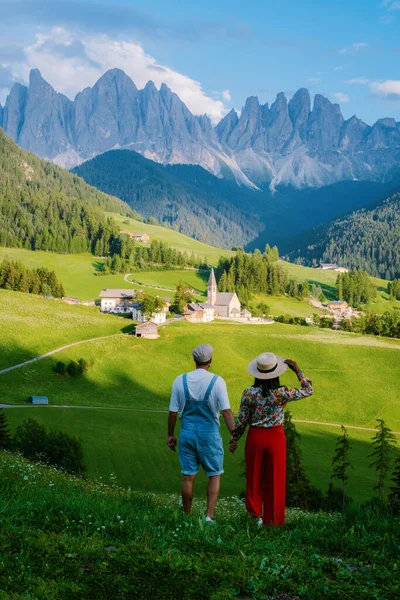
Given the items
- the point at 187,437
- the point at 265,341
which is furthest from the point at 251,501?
the point at 265,341

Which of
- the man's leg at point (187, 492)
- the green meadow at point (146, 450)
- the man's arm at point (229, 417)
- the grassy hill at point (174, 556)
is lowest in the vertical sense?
the green meadow at point (146, 450)

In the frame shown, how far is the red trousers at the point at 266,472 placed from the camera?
10.6m

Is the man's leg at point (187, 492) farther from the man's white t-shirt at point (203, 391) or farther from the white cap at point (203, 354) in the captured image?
the white cap at point (203, 354)

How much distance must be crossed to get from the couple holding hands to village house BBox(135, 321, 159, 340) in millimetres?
82555

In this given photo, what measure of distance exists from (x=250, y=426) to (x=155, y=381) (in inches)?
2675

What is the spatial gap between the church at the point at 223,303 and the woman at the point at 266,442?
126m

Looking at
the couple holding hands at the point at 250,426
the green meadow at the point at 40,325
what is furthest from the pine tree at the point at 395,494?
the green meadow at the point at 40,325

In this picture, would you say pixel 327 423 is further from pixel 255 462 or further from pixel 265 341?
pixel 255 462

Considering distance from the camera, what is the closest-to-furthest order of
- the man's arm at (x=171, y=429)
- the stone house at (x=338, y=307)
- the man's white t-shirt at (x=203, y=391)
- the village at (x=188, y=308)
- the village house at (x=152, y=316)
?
the man's white t-shirt at (x=203, y=391) → the man's arm at (x=171, y=429) → the village house at (x=152, y=316) → the village at (x=188, y=308) → the stone house at (x=338, y=307)

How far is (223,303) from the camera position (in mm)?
139750

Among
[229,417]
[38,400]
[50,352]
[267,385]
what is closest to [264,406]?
[267,385]

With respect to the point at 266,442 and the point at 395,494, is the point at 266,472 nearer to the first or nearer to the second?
the point at 266,442

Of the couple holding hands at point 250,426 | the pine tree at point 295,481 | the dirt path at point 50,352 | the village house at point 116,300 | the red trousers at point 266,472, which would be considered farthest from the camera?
the village house at point 116,300

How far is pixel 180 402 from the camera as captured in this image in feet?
37.0
